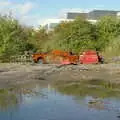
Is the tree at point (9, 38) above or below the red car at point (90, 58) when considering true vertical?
above

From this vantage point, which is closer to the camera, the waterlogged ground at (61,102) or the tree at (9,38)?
the waterlogged ground at (61,102)

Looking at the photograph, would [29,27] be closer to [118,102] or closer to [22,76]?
[22,76]

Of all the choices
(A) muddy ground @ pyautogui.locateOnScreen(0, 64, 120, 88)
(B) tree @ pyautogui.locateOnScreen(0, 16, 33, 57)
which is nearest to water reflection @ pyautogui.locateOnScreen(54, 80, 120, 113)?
(A) muddy ground @ pyautogui.locateOnScreen(0, 64, 120, 88)

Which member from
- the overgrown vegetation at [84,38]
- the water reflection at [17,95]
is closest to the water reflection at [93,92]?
the water reflection at [17,95]

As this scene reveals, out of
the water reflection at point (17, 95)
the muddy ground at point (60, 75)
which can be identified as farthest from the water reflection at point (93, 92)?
the muddy ground at point (60, 75)

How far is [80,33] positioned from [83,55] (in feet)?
61.9

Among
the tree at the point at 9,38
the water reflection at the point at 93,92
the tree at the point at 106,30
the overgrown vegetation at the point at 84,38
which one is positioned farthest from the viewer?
the tree at the point at 106,30

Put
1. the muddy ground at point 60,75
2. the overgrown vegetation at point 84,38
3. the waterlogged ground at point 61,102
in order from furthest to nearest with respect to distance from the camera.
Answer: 1. the overgrown vegetation at point 84,38
2. the muddy ground at point 60,75
3. the waterlogged ground at point 61,102

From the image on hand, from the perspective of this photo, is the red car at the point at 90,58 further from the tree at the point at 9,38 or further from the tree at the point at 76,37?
the tree at the point at 76,37

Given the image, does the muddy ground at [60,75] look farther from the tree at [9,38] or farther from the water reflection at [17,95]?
the tree at [9,38]

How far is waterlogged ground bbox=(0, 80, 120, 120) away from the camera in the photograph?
1379 centimetres

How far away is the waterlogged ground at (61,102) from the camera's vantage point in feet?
45.2

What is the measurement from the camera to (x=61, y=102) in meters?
17.1

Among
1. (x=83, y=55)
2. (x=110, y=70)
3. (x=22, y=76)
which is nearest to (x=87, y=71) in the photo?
(x=110, y=70)
